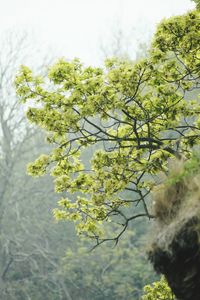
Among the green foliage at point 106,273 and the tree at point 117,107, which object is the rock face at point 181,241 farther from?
the green foliage at point 106,273

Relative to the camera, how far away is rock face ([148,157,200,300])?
18.4ft

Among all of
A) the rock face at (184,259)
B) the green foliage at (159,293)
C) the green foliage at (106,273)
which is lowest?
the rock face at (184,259)

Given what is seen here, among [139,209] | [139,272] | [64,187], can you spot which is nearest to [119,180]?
[64,187]

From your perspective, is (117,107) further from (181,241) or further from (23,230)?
(23,230)

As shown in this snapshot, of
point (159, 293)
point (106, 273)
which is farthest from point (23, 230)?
point (159, 293)

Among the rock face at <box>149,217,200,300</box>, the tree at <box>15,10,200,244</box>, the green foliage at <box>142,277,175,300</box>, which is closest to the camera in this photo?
the rock face at <box>149,217,200,300</box>

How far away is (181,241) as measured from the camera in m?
5.63

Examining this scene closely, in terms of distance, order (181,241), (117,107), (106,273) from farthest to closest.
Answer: (106,273) → (117,107) → (181,241)

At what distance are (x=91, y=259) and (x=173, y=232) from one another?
23.4 metres

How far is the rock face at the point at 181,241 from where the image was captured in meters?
5.62

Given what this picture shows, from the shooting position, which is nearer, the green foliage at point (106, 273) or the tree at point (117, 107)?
the tree at point (117, 107)

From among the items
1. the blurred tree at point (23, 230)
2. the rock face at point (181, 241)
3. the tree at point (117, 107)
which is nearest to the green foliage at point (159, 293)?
the tree at point (117, 107)

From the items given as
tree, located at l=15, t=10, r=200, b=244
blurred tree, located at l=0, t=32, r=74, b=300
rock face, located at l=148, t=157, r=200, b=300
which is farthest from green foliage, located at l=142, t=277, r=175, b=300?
blurred tree, located at l=0, t=32, r=74, b=300

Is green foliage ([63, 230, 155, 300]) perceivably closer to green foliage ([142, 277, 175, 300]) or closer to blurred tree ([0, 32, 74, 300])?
blurred tree ([0, 32, 74, 300])
